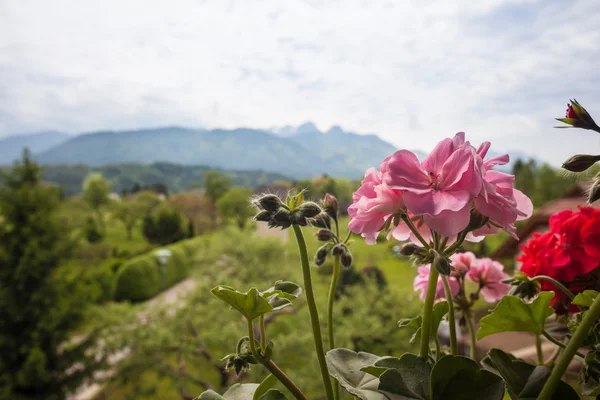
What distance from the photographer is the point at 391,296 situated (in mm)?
6762

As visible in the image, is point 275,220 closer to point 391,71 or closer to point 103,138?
point 391,71

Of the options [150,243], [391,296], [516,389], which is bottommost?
[150,243]

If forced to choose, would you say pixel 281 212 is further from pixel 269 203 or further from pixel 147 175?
pixel 147 175

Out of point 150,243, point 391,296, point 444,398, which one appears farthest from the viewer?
point 150,243

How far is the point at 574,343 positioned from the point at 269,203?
302mm

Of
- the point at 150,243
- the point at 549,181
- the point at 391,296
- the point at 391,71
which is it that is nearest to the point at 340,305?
the point at 391,296

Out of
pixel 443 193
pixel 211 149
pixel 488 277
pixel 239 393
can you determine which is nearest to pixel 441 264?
pixel 443 193

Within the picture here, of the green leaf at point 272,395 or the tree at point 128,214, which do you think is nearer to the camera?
the green leaf at point 272,395

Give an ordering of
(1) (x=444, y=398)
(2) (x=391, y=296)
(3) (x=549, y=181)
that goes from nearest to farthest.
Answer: (1) (x=444, y=398)
(2) (x=391, y=296)
(3) (x=549, y=181)

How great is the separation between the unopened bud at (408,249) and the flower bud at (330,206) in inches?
4.4

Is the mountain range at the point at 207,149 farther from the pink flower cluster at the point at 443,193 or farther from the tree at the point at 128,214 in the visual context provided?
the pink flower cluster at the point at 443,193

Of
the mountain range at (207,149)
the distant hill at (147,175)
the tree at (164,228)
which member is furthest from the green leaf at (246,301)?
the mountain range at (207,149)

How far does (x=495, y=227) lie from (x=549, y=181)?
19.5 meters

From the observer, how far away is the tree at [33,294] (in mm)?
5434
